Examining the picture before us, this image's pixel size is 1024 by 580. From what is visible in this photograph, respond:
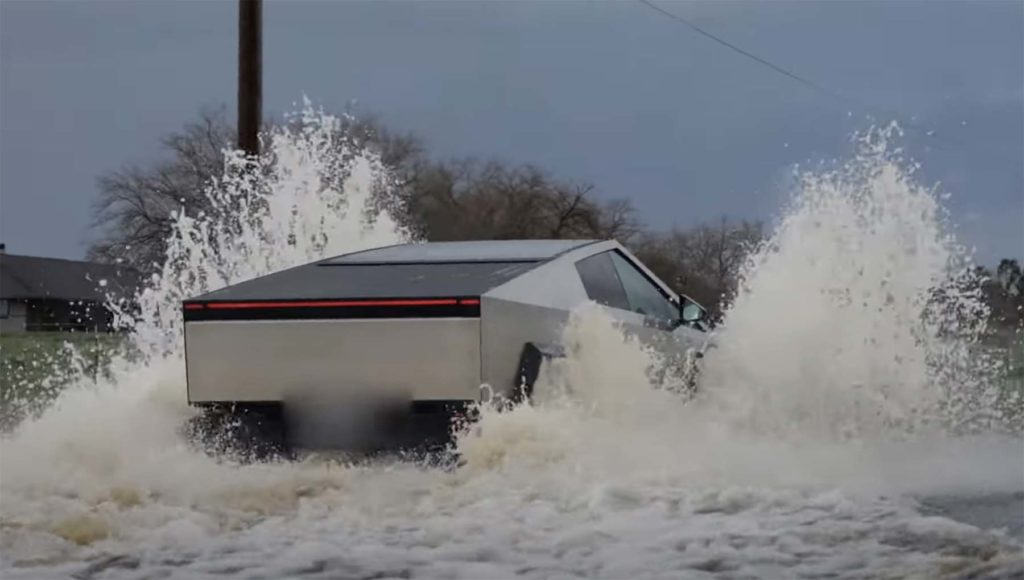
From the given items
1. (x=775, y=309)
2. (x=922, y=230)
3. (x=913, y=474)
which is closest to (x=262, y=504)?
(x=913, y=474)

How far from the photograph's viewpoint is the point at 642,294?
891cm

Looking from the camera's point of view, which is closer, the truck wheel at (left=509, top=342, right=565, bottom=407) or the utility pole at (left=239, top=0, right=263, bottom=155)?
the truck wheel at (left=509, top=342, right=565, bottom=407)

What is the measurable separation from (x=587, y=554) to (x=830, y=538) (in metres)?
1.00

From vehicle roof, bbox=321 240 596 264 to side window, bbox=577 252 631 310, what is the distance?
15 centimetres

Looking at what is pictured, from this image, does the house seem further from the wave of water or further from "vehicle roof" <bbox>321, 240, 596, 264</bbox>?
the wave of water

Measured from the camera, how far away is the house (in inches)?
2458

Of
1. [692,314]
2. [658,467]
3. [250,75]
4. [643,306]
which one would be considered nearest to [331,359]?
[658,467]

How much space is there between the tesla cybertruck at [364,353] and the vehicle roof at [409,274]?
0.02 m

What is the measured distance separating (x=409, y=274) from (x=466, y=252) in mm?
980

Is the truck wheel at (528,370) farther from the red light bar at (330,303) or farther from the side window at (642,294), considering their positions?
the side window at (642,294)

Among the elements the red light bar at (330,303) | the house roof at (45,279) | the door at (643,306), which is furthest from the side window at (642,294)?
the house roof at (45,279)

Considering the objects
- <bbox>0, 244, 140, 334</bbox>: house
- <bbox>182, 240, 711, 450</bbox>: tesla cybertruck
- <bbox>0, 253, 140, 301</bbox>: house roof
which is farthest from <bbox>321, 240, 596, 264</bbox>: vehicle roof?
<bbox>0, 253, 140, 301</bbox>: house roof

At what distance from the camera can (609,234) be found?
43281 mm

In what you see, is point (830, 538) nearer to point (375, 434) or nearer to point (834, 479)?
point (834, 479)
